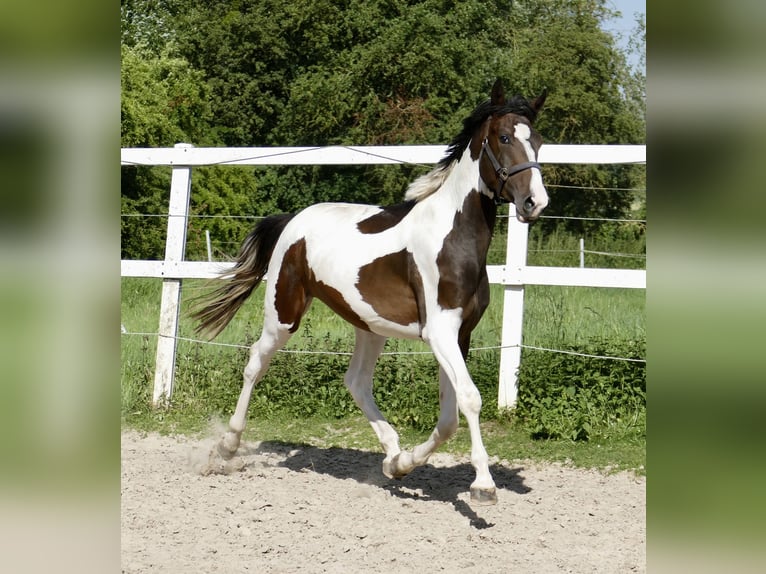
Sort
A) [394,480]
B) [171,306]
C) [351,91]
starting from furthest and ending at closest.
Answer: [351,91]
[171,306]
[394,480]

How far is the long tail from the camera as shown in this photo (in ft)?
16.3

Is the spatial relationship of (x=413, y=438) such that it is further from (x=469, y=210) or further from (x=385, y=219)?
(x=469, y=210)

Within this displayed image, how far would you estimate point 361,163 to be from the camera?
5.93 metres

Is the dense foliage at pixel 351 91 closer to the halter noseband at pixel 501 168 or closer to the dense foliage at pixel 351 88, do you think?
the dense foliage at pixel 351 88

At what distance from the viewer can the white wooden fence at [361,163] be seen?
5387 mm

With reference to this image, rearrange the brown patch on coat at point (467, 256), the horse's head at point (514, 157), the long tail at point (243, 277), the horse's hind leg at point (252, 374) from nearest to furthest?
the horse's head at point (514, 157)
the brown patch on coat at point (467, 256)
the horse's hind leg at point (252, 374)
the long tail at point (243, 277)

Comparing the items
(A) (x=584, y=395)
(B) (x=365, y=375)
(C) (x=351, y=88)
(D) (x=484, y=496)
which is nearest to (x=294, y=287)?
(B) (x=365, y=375)

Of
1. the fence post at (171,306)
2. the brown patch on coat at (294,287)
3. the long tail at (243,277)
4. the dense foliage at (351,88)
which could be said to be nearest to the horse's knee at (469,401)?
the brown patch on coat at (294,287)

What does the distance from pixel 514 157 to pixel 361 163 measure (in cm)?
252

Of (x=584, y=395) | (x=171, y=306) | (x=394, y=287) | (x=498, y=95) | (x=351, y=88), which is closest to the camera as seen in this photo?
(x=498, y=95)
